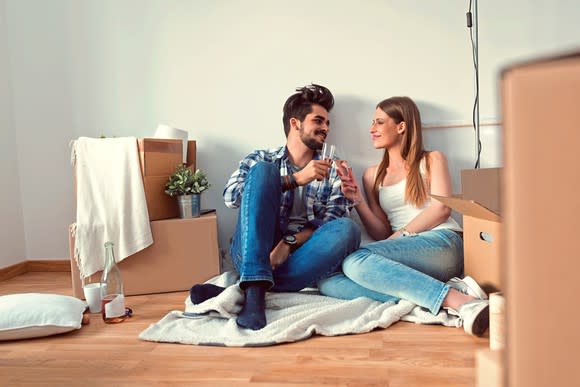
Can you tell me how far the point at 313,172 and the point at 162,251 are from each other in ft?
2.10

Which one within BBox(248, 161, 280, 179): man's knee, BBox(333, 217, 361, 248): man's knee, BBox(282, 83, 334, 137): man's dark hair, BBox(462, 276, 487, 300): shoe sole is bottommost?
BBox(462, 276, 487, 300): shoe sole

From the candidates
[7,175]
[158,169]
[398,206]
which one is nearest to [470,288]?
[398,206]

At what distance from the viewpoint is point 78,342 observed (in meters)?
1.27

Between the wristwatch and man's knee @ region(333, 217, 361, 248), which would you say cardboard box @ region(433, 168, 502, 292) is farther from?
the wristwatch

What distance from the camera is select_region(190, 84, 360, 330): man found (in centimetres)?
139

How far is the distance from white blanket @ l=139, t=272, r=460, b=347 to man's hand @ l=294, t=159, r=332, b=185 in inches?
16.9

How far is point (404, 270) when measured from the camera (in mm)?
1377

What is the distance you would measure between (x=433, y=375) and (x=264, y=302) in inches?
20.9

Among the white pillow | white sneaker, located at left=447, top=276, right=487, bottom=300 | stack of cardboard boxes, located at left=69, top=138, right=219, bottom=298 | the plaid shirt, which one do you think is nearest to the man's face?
the plaid shirt

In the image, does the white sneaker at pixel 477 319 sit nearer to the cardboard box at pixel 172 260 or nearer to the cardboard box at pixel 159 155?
the cardboard box at pixel 172 260

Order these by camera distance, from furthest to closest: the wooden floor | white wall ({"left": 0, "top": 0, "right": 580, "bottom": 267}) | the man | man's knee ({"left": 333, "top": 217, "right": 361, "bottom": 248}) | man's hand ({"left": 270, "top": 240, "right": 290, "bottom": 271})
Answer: white wall ({"left": 0, "top": 0, "right": 580, "bottom": 267})
man's hand ({"left": 270, "top": 240, "right": 290, "bottom": 271})
man's knee ({"left": 333, "top": 217, "right": 361, "bottom": 248})
the man
the wooden floor

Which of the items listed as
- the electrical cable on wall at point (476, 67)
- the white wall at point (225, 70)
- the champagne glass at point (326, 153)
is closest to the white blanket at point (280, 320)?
the champagne glass at point (326, 153)

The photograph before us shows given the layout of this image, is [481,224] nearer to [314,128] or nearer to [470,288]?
[470,288]

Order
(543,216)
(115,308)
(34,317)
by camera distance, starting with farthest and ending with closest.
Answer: (115,308)
(34,317)
(543,216)
